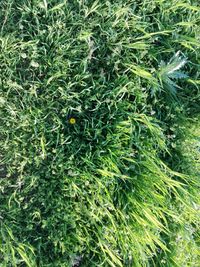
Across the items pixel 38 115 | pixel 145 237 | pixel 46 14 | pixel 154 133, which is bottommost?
pixel 145 237

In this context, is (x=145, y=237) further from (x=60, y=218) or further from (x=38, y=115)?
(x=38, y=115)

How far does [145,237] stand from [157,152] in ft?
1.53

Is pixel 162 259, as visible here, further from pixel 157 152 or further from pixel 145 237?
pixel 157 152

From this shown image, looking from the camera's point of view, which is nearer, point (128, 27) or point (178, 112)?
point (128, 27)

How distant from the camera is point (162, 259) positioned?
7.31 ft

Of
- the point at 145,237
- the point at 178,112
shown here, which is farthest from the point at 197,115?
the point at 145,237

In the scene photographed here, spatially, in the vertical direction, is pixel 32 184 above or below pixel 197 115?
below

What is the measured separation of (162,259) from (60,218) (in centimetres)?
64

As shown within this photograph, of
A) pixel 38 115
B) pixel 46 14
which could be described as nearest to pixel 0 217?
pixel 38 115

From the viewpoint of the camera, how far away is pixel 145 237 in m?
2.11

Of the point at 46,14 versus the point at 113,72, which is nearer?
the point at 46,14

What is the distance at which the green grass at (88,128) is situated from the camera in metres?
2.01

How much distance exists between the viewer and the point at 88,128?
6.86 ft

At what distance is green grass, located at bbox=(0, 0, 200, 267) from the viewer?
2.01 metres
